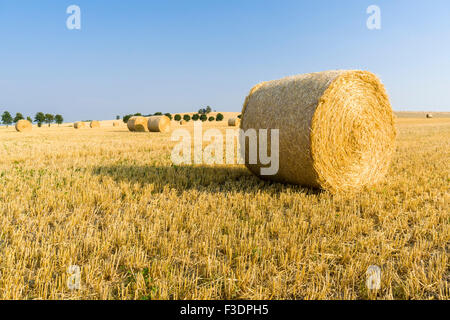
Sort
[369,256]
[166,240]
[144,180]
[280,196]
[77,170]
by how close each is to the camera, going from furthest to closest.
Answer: [77,170]
[144,180]
[280,196]
[166,240]
[369,256]

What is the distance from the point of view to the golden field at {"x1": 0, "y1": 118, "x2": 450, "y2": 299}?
7.80 ft

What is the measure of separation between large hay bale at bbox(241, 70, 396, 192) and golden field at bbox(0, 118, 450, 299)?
40 centimetres

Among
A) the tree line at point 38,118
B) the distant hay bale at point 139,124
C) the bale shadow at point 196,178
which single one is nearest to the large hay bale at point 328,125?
the bale shadow at point 196,178

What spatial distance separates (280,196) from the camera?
15.7ft

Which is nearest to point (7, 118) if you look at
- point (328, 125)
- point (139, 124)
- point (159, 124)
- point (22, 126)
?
point (22, 126)

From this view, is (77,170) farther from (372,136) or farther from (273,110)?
(372,136)

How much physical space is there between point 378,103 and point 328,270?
438cm

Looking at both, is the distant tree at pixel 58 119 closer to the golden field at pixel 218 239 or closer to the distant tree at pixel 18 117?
the distant tree at pixel 18 117

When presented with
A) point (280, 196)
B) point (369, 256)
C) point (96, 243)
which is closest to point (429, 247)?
point (369, 256)

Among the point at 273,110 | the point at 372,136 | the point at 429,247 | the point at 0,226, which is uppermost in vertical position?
the point at 273,110

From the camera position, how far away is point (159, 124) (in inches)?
948

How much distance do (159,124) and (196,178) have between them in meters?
18.9

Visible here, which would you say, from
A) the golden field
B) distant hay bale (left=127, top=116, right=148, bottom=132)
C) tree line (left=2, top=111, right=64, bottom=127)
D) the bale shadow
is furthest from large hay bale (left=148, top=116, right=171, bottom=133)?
tree line (left=2, top=111, right=64, bottom=127)

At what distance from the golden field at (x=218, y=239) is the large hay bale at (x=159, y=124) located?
18783 mm
